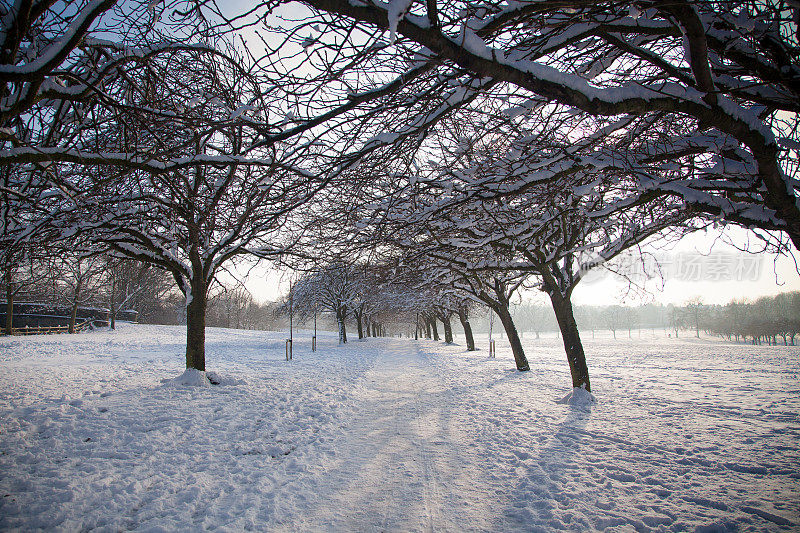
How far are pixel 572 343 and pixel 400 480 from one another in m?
5.72

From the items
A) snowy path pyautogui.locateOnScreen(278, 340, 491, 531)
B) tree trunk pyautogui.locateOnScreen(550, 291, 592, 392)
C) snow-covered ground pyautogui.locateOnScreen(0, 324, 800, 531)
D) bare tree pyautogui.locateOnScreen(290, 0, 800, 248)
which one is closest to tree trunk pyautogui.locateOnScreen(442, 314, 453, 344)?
tree trunk pyautogui.locateOnScreen(550, 291, 592, 392)

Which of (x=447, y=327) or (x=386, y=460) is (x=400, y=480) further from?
(x=447, y=327)

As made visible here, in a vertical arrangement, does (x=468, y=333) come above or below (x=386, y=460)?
below

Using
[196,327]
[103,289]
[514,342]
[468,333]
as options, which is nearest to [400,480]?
[196,327]

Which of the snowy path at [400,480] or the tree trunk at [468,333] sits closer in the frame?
the snowy path at [400,480]

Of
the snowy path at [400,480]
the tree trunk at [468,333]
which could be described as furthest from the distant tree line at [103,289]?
the tree trunk at [468,333]

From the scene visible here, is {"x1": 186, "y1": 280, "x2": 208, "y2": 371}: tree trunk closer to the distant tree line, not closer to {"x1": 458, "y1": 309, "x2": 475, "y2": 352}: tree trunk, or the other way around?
the distant tree line

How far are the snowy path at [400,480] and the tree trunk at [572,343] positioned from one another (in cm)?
327

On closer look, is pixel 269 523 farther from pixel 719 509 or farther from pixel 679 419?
pixel 679 419

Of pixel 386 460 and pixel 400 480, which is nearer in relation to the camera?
pixel 400 480

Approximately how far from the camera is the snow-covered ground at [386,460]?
9.87 ft

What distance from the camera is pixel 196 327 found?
785 cm

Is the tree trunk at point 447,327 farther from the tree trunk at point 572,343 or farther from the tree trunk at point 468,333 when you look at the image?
the tree trunk at point 572,343

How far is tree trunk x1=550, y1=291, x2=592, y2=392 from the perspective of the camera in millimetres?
7449
